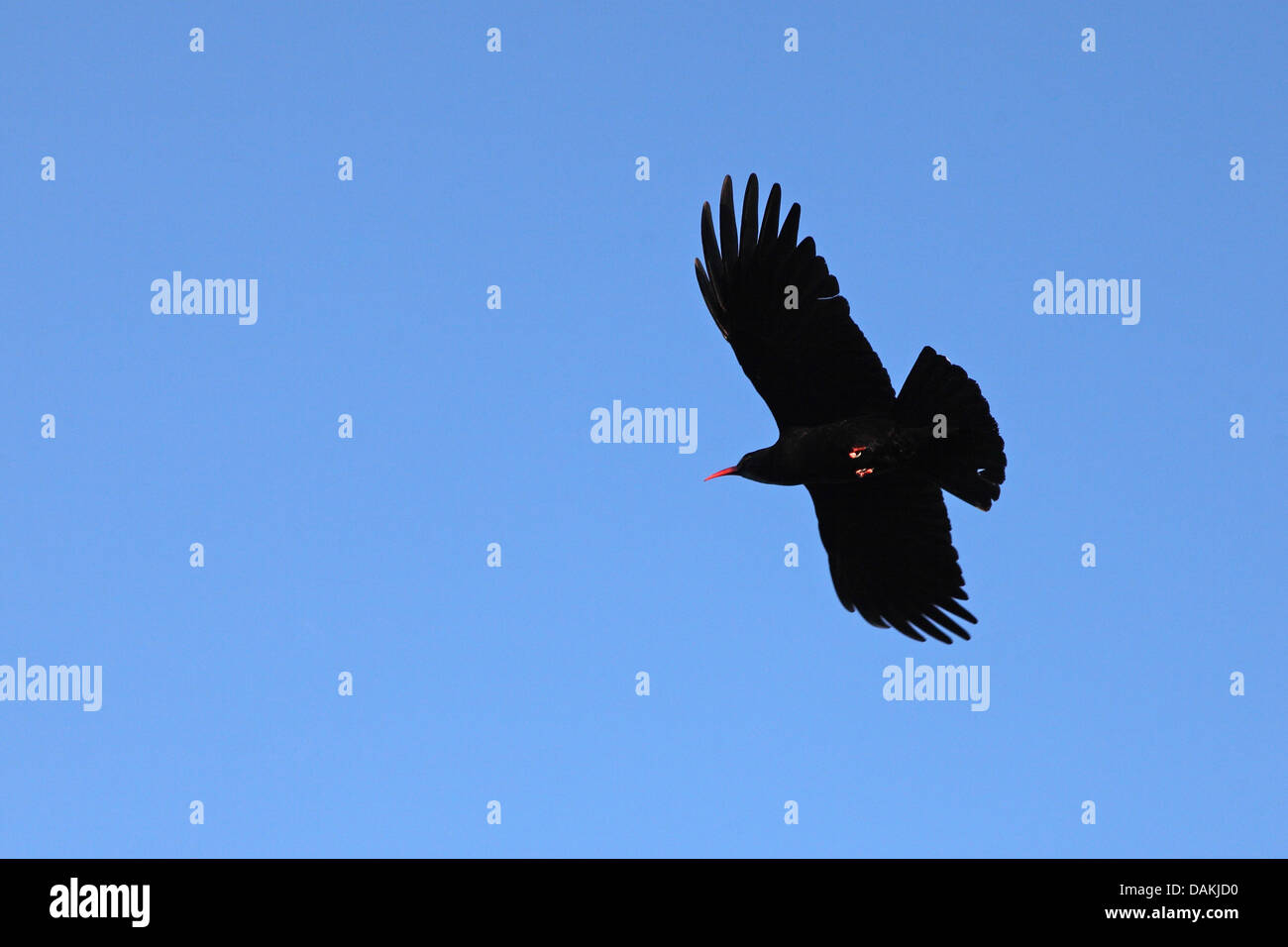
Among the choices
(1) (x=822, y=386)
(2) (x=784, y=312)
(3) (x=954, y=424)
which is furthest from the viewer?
(1) (x=822, y=386)

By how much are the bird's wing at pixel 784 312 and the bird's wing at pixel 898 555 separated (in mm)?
1023

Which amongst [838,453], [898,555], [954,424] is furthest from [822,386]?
[898,555]

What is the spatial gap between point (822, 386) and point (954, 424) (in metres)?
1.15

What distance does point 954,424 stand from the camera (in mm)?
10789

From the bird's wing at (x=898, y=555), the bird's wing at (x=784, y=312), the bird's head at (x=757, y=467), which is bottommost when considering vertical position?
the bird's wing at (x=898, y=555)

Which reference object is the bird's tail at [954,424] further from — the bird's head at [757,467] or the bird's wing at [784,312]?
the bird's head at [757,467]

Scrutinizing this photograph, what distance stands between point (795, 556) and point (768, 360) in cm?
325

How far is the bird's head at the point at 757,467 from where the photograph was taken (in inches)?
452

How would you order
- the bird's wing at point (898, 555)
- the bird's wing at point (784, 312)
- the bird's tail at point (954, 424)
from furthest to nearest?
the bird's wing at point (898, 555), the bird's wing at point (784, 312), the bird's tail at point (954, 424)

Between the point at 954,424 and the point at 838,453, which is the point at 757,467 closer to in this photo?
the point at 838,453

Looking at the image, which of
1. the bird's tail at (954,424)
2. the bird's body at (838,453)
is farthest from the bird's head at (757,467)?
the bird's tail at (954,424)

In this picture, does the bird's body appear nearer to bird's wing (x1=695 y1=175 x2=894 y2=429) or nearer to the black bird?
the black bird
